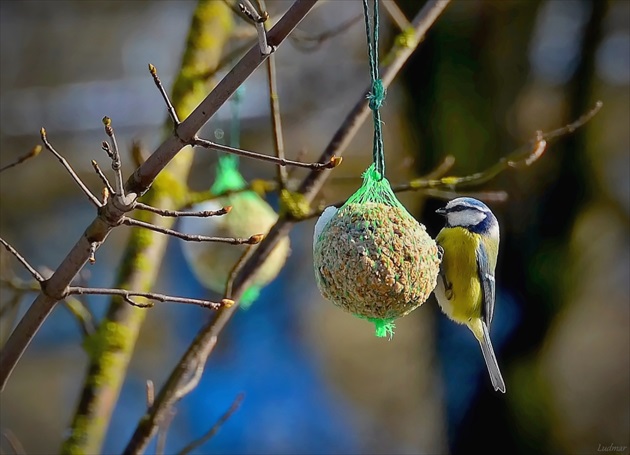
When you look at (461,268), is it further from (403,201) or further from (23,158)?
(403,201)

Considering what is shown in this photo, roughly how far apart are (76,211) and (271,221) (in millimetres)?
2816

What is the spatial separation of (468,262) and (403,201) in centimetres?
210

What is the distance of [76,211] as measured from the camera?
4727 millimetres

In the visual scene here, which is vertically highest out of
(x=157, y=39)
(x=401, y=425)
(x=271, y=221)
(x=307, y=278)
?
(x=157, y=39)

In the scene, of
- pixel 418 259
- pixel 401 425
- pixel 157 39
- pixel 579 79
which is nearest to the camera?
pixel 418 259

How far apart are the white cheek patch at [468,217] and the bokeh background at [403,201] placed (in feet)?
4.17

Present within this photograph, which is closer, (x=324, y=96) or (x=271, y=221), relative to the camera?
(x=271, y=221)

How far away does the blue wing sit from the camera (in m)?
1.73

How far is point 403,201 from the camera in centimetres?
381

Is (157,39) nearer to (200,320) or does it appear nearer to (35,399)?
(200,320)

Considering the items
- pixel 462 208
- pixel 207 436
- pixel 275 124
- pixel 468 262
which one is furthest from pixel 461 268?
pixel 207 436

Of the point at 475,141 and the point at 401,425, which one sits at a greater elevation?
the point at 475,141

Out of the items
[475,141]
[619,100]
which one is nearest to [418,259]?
[475,141]

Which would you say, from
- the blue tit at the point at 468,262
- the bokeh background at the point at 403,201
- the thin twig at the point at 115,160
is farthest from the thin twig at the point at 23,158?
the bokeh background at the point at 403,201
